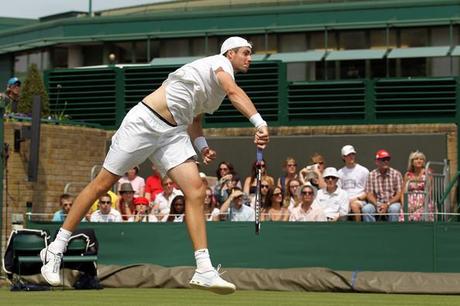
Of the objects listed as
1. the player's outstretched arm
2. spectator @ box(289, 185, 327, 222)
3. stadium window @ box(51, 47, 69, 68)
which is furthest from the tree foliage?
the player's outstretched arm

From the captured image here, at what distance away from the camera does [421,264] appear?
54.0ft

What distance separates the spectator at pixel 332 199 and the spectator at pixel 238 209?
1024 mm

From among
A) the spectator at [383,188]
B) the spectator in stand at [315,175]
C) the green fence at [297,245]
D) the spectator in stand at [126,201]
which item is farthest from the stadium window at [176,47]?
the spectator at [383,188]

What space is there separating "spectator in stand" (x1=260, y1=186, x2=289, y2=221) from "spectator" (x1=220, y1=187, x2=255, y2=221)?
0.21m

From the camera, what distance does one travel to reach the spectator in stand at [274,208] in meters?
17.4

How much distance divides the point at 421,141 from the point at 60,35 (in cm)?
1146

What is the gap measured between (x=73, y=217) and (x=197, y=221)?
1.05 meters

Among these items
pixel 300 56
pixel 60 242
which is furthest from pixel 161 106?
pixel 300 56

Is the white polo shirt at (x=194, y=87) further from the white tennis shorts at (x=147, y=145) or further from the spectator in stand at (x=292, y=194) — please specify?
the spectator in stand at (x=292, y=194)

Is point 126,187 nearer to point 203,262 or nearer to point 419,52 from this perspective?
point 419,52

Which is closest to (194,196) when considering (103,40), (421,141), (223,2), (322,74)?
(421,141)

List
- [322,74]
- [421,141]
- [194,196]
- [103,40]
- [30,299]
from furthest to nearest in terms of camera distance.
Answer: [103,40] → [322,74] → [421,141] → [30,299] → [194,196]

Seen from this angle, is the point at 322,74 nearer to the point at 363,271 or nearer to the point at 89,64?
the point at 89,64

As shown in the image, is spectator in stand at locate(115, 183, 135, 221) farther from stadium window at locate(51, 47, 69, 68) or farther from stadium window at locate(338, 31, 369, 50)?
stadium window at locate(51, 47, 69, 68)
